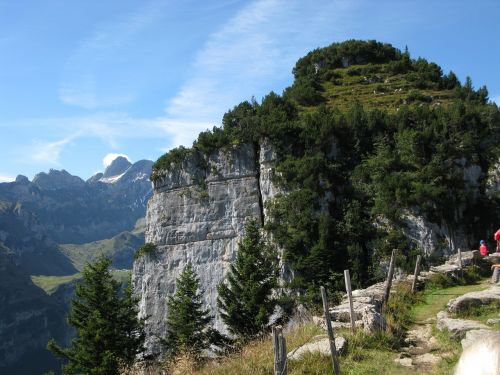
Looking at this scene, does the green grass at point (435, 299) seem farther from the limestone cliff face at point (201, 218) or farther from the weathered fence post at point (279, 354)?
the limestone cliff face at point (201, 218)

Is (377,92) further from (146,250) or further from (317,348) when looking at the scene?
(317,348)

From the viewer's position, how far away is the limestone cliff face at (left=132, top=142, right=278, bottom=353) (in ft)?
134

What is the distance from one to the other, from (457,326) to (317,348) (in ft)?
13.6

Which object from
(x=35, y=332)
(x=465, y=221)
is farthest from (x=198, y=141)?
(x=35, y=332)

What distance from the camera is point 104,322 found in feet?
80.0

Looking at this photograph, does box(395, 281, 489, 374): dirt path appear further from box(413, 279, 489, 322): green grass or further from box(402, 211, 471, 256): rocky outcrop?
box(402, 211, 471, 256): rocky outcrop

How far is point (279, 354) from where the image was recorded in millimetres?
8375

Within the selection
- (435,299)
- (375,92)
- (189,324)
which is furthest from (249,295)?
(375,92)

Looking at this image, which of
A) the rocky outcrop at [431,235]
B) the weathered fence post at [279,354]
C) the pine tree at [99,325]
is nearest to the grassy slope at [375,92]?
the rocky outcrop at [431,235]

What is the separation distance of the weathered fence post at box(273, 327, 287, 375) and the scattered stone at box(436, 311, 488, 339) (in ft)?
18.6

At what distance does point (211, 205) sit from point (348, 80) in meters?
31.5

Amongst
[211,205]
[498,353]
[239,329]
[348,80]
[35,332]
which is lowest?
[35,332]

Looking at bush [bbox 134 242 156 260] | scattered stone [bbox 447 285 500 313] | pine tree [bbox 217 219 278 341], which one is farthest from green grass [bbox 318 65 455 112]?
scattered stone [bbox 447 285 500 313]

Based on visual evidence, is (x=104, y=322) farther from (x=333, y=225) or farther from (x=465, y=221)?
(x=465, y=221)
